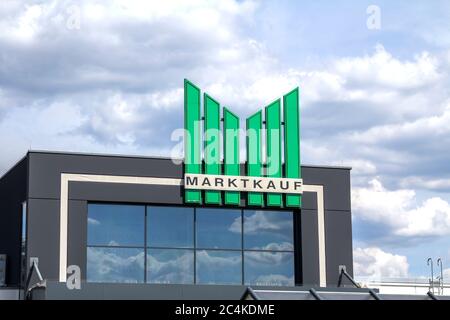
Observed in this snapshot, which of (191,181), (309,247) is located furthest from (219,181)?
(309,247)

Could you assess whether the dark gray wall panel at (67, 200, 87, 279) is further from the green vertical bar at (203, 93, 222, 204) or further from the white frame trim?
the green vertical bar at (203, 93, 222, 204)

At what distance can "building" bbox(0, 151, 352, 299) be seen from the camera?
127 ft

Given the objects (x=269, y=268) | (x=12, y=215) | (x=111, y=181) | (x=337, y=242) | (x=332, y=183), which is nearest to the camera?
(x=111, y=181)

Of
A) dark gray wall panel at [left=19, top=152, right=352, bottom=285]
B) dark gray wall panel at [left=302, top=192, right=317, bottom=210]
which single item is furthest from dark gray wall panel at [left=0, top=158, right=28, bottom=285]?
dark gray wall panel at [left=302, top=192, right=317, bottom=210]

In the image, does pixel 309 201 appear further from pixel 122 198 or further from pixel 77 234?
pixel 77 234

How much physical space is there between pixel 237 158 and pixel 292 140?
3.33 metres

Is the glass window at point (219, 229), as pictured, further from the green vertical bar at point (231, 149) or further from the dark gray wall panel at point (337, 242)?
the dark gray wall panel at point (337, 242)

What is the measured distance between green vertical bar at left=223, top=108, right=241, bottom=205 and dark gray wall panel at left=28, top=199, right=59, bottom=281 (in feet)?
28.0

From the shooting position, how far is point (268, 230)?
4288 centimetres

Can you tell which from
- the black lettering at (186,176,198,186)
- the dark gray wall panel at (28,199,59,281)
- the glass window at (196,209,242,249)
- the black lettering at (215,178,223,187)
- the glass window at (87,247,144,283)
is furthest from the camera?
the glass window at (196,209,242,249)

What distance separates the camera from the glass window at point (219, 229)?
4144 cm
